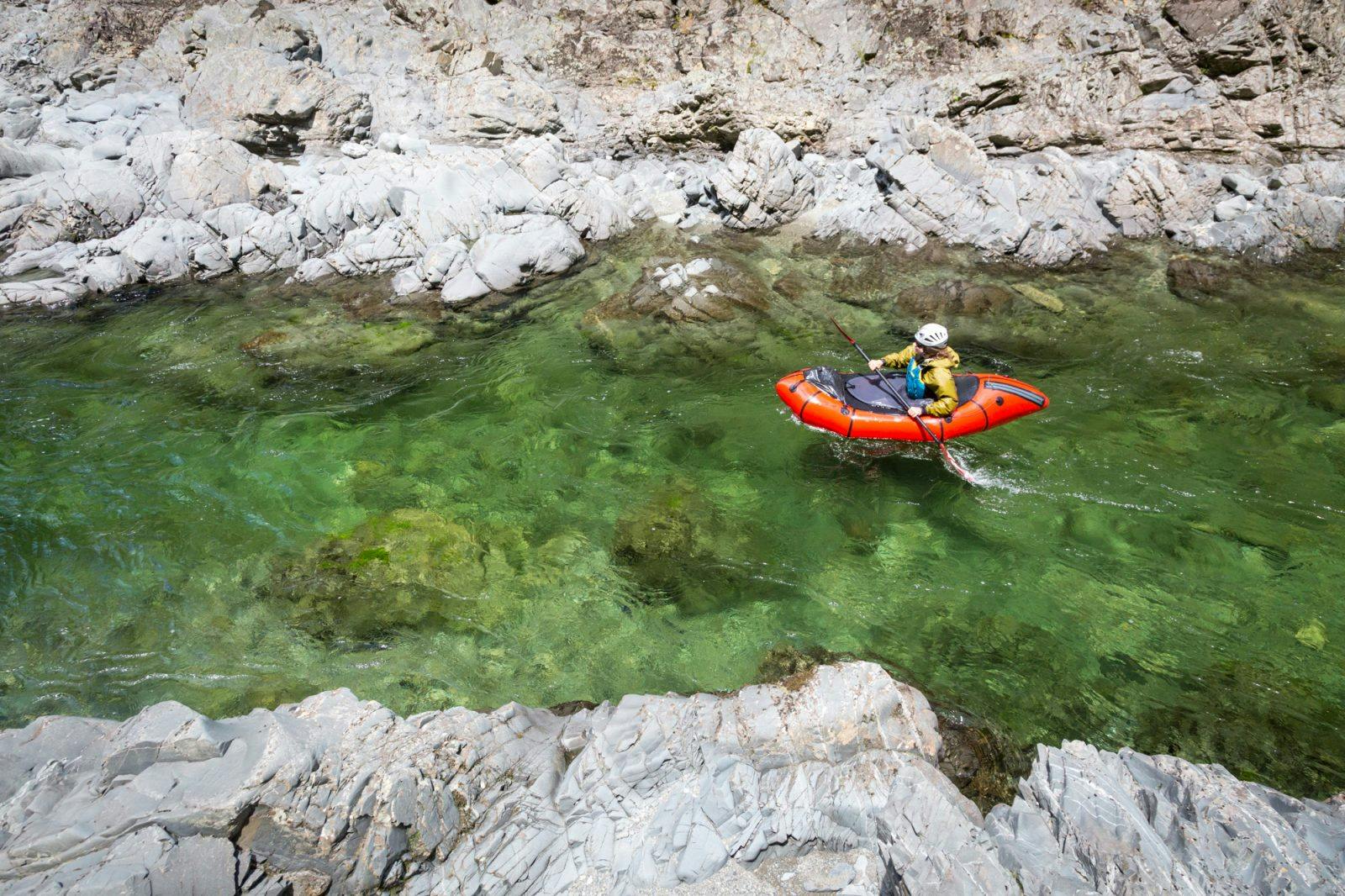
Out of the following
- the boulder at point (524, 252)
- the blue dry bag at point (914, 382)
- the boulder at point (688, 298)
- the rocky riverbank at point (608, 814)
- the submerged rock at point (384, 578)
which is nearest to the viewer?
the rocky riverbank at point (608, 814)

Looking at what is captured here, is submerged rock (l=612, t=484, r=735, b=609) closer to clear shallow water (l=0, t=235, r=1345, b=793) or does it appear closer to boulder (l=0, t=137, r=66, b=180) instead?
clear shallow water (l=0, t=235, r=1345, b=793)

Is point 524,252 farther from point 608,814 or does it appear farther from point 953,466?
point 608,814

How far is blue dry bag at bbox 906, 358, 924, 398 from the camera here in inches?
333

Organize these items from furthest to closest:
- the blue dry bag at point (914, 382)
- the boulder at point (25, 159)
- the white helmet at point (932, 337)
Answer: the boulder at point (25, 159), the blue dry bag at point (914, 382), the white helmet at point (932, 337)

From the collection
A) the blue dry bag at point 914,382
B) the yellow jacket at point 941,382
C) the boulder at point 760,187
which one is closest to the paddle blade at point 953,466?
the yellow jacket at point 941,382

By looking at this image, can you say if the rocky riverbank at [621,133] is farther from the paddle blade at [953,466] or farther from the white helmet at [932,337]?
the paddle blade at [953,466]

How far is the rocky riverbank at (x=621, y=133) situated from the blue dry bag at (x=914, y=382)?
19.2 ft

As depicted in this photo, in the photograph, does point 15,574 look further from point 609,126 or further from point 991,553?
point 609,126

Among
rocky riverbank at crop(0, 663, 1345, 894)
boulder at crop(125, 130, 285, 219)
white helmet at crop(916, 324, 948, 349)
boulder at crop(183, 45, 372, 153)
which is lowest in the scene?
rocky riverbank at crop(0, 663, 1345, 894)

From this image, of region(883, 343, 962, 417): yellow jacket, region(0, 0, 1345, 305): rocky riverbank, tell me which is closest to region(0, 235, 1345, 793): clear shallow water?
region(883, 343, 962, 417): yellow jacket

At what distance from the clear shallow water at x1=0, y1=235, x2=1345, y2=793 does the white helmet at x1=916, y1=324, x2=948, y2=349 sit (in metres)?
1.26

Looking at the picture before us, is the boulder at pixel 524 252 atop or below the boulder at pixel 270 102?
below

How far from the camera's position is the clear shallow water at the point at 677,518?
610 cm

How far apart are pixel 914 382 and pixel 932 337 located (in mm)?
661
